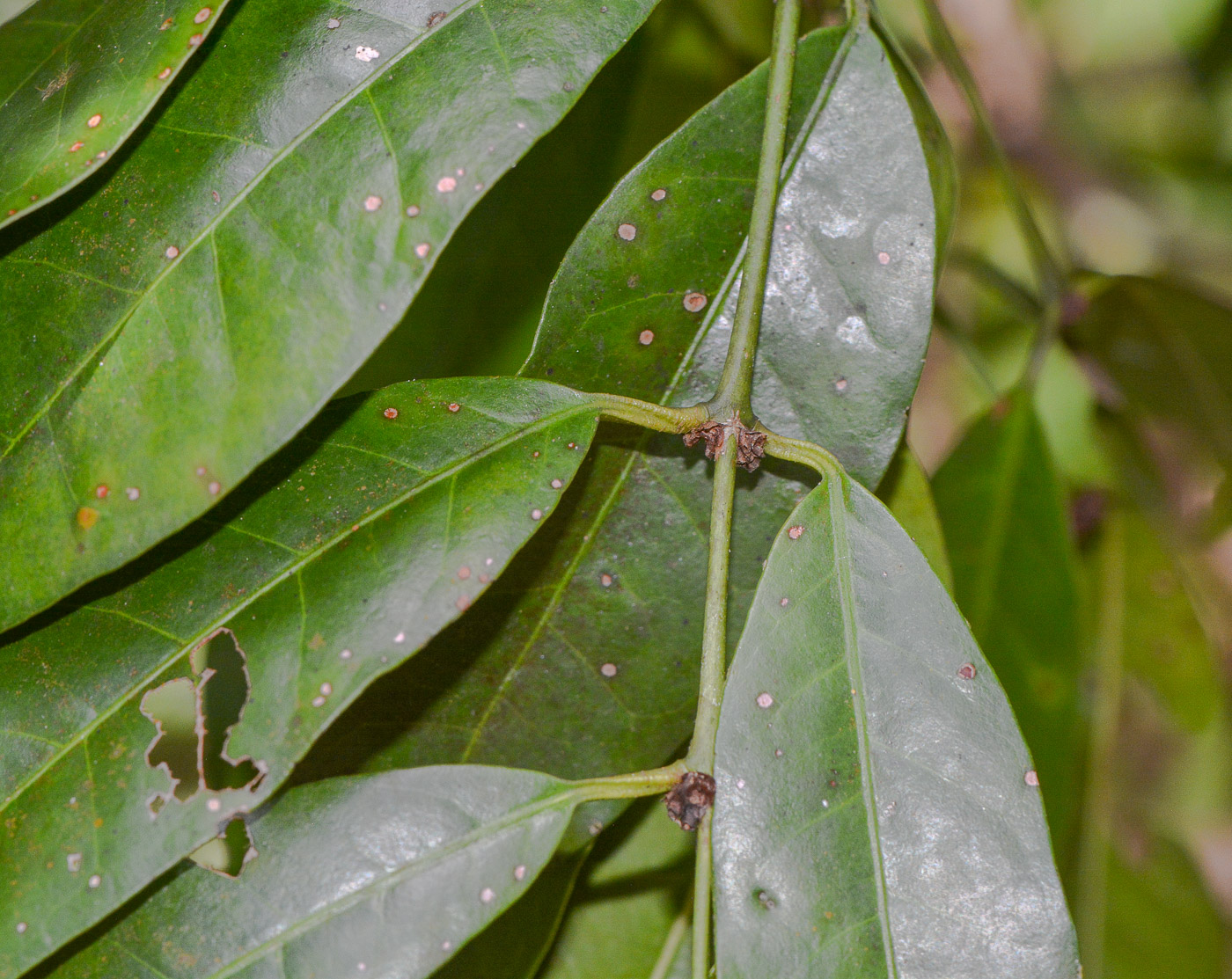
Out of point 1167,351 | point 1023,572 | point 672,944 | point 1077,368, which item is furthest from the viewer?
point 1077,368

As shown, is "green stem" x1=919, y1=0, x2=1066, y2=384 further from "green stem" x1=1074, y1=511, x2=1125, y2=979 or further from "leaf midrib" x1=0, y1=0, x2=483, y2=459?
"leaf midrib" x1=0, y1=0, x2=483, y2=459

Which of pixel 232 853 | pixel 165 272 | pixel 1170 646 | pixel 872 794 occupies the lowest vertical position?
pixel 1170 646

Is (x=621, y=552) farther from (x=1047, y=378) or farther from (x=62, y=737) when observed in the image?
(x=1047, y=378)

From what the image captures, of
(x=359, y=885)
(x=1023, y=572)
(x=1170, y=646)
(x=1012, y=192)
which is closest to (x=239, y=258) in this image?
(x=359, y=885)

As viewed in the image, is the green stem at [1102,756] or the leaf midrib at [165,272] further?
the green stem at [1102,756]

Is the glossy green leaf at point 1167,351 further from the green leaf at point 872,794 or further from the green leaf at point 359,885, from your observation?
the green leaf at point 359,885

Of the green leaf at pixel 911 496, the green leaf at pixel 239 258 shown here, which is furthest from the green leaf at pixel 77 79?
the green leaf at pixel 911 496

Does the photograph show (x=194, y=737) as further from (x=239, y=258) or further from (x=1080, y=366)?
(x=1080, y=366)
